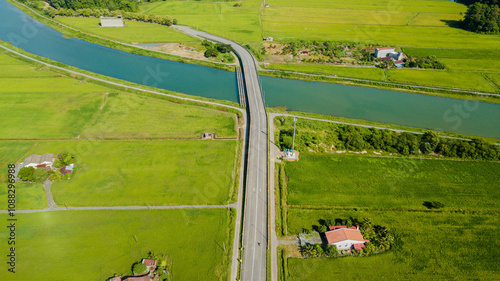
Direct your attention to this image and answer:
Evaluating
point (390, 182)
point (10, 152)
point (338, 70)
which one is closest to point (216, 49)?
point (338, 70)

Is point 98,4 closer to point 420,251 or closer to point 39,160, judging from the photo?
point 39,160

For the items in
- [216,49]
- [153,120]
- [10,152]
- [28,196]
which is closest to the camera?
[28,196]

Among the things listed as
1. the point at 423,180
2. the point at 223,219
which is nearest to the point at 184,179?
the point at 223,219

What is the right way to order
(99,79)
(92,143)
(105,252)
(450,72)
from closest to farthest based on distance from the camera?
(105,252) < (92,143) < (99,79) < (450,72)

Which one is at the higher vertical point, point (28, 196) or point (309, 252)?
point (28, 196)

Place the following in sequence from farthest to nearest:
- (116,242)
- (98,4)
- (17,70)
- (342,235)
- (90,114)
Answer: (98,4), (17,70), (90,114), (116,242), (342,235)

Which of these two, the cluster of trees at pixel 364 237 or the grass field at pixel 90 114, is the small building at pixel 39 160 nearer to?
the grass field at pixel 90 114

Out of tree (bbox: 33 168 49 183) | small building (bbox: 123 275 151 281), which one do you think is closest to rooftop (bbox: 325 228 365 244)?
small building (bbox: 123 275 151 281)

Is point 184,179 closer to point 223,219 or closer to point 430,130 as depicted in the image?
point 223,219
